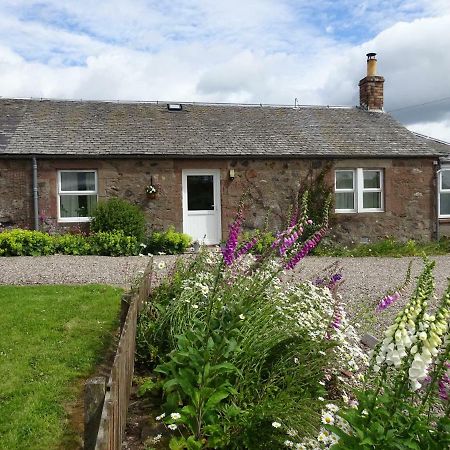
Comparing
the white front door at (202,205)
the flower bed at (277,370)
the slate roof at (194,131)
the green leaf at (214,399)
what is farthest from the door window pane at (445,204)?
the green leaf at (214,399)

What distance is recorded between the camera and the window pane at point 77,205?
531 inches

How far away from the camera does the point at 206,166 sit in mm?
13898

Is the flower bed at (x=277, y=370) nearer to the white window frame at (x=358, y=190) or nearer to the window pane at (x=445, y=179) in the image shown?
the white window frame at (x=358, y=190)

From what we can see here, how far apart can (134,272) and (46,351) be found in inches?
95.8

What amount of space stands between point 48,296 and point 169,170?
23.7 ft

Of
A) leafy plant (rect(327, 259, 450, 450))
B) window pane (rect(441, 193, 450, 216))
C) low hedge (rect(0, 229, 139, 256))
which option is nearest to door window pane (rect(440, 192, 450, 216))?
window pane (rect(441, 193, 450, 216))

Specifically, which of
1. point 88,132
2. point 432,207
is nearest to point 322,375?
point 88,132

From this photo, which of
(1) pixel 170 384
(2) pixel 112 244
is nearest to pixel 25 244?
(2) pixel 112 244

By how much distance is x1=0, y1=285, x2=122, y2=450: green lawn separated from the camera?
3408mm

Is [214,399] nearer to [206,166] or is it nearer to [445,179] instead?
[206,166]

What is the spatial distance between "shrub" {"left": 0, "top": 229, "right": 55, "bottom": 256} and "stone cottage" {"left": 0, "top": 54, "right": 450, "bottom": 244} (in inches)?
53.7

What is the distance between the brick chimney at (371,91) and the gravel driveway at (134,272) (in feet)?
26.4

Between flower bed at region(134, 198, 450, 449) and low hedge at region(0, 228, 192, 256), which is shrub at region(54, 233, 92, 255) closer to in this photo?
low hedge at region(0, 228, 192, 256)

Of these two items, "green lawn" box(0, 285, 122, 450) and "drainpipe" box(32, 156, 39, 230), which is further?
"drainpipe" box(32, 156, 39, 230)
